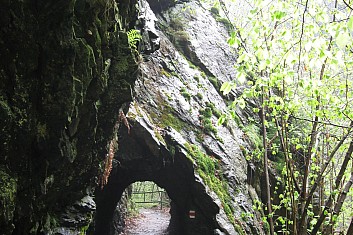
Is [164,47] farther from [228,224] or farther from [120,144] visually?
[228,224]

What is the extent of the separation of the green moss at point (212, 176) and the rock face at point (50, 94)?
451cm

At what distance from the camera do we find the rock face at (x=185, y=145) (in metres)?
9.56

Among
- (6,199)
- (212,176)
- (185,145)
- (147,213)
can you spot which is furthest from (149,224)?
(6,199)

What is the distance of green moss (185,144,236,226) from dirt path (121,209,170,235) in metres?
8.07

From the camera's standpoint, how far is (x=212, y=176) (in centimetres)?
996

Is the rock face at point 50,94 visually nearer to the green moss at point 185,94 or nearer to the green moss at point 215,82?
the green moss at point 185,94

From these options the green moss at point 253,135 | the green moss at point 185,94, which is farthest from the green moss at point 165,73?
the green moss at point 253,135

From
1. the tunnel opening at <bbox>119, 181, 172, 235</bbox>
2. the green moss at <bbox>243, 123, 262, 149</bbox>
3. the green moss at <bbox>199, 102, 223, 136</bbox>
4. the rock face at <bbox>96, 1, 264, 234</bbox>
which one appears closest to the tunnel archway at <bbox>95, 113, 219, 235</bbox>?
the rock face at <bbox>96, 1, 264, 234</bbox>

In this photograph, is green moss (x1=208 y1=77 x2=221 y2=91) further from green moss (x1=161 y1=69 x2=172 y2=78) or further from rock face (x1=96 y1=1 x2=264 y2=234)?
green moss (x1=161 y1=69 x2=172 y2=78)

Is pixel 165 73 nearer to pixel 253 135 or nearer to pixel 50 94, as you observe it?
pixel 253 135

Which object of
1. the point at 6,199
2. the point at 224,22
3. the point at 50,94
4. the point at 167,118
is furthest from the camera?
the point at 224,22

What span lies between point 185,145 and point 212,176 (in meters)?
1.26

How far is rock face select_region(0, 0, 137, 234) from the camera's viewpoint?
350cm

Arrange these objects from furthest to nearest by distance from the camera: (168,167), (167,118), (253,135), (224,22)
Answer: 1. (224,22)
2. (253,135)
3. (168,167)
4. (167,118)
